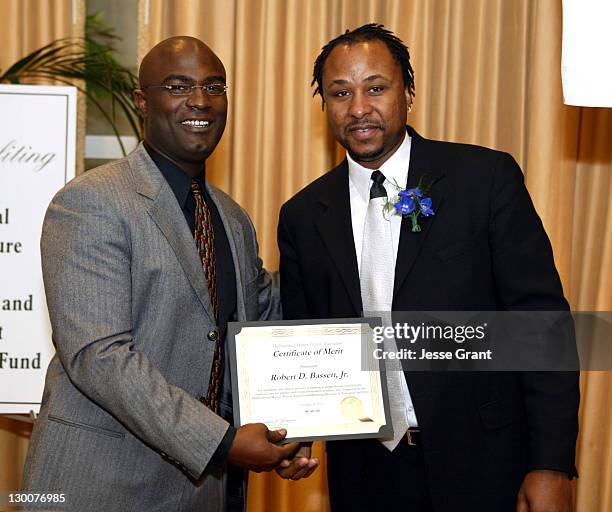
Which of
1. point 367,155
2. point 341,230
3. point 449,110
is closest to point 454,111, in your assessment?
point 449,110

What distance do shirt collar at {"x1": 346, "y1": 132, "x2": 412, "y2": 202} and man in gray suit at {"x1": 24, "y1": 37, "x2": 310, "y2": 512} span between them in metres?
0.60

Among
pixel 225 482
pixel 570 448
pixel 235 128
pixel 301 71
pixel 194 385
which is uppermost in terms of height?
pixel 301 71

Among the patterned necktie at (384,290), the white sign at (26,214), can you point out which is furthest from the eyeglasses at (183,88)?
the white sign at (26,214)

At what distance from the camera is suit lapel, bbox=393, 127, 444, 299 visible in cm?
262

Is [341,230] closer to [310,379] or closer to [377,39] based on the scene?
[310,379]

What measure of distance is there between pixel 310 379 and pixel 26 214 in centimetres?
158

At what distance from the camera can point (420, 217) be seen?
2.66 metres

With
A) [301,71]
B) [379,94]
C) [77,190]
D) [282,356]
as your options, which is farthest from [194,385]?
[301,71]

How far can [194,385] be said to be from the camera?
246 centimetres

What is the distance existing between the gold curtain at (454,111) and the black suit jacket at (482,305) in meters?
1.30

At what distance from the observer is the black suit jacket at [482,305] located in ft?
8.36

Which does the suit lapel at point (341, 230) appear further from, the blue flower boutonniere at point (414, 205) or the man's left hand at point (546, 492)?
the man's left hand at point (546, 492)

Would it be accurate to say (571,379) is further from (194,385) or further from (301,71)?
(301,71)

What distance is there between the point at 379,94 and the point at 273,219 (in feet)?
4.38
